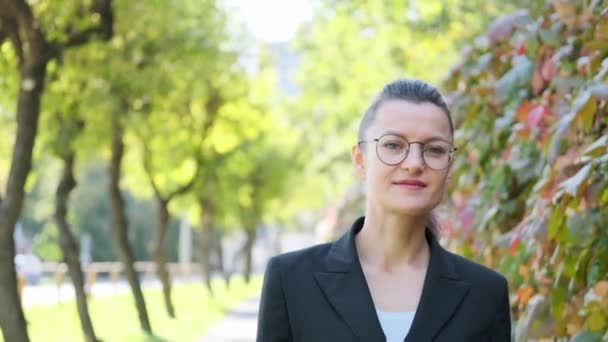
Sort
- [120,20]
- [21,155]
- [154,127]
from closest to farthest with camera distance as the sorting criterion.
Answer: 1. [21,155]
2. [120,20]
3. [154,127]

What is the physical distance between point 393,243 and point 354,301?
0.77 ft

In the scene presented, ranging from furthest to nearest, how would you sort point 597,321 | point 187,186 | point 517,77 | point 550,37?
point 187,186
point 517,77
point 550,37
point 597,321

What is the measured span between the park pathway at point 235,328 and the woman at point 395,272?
15.7 meters

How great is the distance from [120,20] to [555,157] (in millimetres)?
12349

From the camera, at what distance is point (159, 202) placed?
27516 millimetres

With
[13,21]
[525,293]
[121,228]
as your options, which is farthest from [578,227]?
[121,228]

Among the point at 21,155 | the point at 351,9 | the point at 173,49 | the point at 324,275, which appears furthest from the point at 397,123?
the point at 351,9

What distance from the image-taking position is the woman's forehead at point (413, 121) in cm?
336

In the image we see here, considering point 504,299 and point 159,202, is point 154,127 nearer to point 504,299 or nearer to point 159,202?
point 159,202

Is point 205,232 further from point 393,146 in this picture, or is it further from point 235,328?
point 393,146

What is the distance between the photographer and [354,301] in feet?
10.9

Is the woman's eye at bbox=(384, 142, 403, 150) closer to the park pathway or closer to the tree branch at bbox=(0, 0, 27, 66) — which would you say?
the tree branch at bbox=(0, 0, 27, 66)

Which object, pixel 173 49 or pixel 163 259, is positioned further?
pixel 163 259

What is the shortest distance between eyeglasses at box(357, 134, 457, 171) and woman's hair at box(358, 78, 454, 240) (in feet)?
0.24
